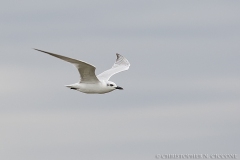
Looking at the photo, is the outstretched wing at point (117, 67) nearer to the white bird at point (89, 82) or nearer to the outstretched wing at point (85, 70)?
the white bird at point (89, 82)

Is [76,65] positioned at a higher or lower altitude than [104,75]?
lower

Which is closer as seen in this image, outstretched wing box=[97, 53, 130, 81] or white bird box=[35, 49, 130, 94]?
white bird box=[35, 49, 130, 94]

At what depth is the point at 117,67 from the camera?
49094 mm

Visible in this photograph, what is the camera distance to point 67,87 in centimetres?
4131

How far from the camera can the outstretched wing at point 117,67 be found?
46625 millimetres

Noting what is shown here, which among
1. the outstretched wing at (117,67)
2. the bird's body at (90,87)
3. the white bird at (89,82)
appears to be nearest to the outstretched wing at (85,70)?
the white bird at (89,82)

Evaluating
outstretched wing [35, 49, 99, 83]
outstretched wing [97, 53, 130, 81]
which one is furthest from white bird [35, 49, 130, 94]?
outstretched wing [97, 53, 130, 81]

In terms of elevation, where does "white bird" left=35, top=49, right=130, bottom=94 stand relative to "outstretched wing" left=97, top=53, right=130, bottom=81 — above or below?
below

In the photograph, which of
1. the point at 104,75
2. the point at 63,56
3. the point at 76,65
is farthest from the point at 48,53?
the point at 104,75

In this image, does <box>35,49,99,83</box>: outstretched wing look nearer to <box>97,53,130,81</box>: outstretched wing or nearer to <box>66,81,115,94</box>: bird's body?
<box>66,81,115,94</box>: bird's body

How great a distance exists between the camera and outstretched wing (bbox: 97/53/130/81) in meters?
46.6

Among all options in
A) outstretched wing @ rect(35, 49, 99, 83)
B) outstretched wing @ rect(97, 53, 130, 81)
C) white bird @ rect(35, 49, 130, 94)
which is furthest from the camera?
outstretched wing @ rect(97, 53, 130, 81)

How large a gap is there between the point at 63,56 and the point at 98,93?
548 centimetres

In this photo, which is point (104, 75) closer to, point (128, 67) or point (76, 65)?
point (128, 67)
